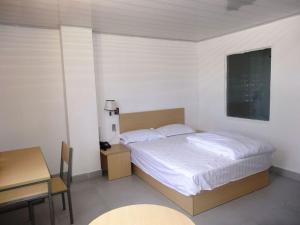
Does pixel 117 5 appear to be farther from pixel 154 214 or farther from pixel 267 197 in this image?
pixel 267 197

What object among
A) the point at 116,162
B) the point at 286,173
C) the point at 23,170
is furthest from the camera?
the point at 116,162

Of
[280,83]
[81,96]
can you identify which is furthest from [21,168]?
[280,83]

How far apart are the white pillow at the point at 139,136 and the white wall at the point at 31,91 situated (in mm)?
975

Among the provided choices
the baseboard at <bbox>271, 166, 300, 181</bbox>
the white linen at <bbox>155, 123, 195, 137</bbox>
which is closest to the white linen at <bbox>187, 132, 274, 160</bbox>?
the baseboard at <bbox>271, 166, 300, 181</bbox>

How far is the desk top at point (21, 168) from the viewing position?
1.73 metres

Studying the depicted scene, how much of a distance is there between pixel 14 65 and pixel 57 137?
119cm

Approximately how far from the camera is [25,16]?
2.74m

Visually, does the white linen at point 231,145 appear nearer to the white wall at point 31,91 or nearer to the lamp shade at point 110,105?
the lamp shade at point 110,105

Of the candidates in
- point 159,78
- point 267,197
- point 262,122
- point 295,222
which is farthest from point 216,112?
point 295,222

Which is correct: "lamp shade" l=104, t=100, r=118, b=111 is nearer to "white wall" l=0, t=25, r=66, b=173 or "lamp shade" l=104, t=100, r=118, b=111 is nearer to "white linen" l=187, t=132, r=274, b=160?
"white wall" l=0, t=25, r=66, b=173

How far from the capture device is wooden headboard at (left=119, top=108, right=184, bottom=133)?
401cm

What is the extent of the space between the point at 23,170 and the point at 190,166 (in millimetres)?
1665

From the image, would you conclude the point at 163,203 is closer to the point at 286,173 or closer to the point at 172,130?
the point at 172,130

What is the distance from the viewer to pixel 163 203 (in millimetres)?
2746
